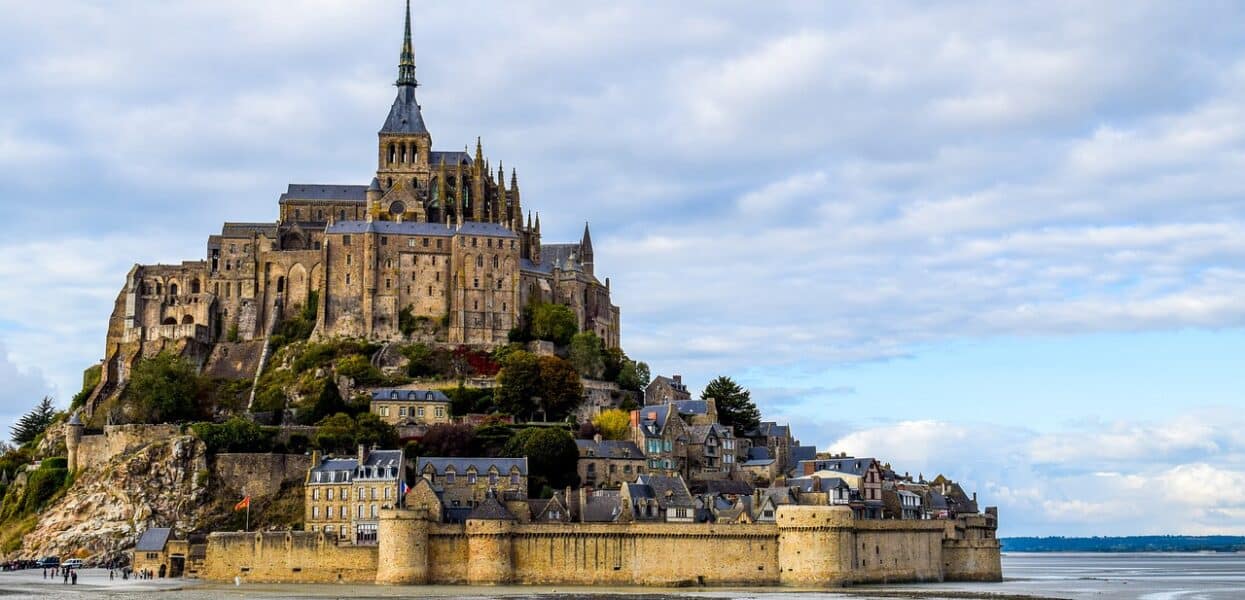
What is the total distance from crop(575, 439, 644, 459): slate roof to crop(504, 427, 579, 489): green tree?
829mm

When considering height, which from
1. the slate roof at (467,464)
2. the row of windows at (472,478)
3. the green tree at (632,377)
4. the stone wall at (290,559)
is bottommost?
the stone wall at (290,559)

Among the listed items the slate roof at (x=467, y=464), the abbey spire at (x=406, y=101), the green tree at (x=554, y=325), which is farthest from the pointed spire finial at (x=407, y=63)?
the slate roof at (x=467, y=464)

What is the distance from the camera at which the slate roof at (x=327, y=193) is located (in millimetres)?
116688

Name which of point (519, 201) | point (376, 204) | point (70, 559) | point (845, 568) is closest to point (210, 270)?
point (376, 204)

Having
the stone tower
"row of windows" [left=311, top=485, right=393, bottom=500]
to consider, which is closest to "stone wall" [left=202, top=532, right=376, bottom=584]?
"row of windows" [left=311, top=485, right=393, bottom=500]

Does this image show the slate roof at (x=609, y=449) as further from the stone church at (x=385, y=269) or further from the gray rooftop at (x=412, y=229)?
the gray rooftop at (x=412, y=229)

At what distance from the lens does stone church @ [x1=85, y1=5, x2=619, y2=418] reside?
10656 centimetres

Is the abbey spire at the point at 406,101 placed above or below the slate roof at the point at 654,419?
above

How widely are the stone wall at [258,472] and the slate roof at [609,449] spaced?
15.5 m

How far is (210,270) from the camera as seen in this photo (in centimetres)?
11112

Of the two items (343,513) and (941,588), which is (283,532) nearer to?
(343,513)

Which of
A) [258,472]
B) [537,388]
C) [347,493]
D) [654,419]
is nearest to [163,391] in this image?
[258,472]

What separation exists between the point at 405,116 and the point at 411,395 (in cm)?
3205

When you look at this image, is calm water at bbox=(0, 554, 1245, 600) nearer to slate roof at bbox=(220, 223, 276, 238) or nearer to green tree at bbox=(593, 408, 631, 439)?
green tree at bbox=(593, 408, 631, 439)
